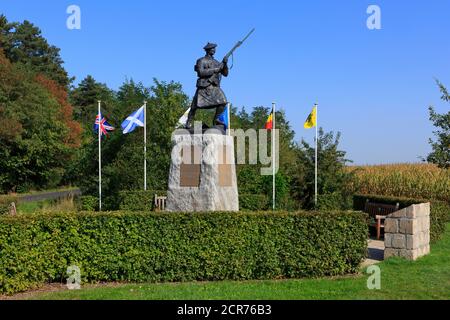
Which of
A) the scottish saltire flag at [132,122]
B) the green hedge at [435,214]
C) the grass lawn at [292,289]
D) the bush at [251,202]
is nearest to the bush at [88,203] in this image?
the scottish saltire flag at [132,122]

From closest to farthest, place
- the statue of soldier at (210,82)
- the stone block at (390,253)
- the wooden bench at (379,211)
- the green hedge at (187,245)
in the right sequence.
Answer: the green hedge at (187,245), the stone block at (390,253), the statue of soldier at (210,82), the wooden bench at (379,211)

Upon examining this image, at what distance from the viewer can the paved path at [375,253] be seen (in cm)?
1098

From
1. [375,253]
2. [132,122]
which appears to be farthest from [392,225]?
[132,122]

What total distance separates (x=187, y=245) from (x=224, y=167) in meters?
3.69

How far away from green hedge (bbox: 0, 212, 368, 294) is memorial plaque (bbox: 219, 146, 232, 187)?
3.12 metres

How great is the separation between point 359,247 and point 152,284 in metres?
4.04

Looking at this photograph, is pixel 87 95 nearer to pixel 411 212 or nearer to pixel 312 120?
pixel 312 120

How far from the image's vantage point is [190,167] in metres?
12.4

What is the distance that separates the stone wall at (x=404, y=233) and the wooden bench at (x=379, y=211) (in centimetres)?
372

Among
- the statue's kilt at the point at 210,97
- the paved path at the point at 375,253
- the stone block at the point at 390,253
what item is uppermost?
the statue's kilt at the point at 210,97

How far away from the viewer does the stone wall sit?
1092 centimetres

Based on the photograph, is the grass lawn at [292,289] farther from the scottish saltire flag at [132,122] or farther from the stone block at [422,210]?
the scottish saltire flag at [132,122]

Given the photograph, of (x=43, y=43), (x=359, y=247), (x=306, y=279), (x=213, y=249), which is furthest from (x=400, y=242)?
(x=43, y=43)
